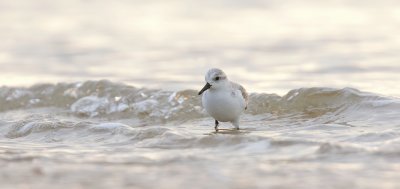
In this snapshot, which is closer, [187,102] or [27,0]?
[187,102]

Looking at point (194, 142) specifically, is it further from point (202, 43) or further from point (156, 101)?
point (202, 43)

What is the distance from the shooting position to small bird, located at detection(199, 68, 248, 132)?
8750 mm

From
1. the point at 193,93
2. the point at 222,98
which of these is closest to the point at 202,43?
the point at 193,93

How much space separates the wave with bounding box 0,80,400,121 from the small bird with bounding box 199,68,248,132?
1.05 m

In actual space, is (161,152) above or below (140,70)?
below

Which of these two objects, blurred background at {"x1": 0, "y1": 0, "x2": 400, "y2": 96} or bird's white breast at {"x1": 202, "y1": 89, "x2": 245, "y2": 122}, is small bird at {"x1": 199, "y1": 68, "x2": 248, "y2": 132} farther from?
blurred background at {"x1": 0, "y1": 0, "x2": 400, "y2": 96}

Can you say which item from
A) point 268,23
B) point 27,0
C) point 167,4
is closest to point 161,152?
point 268,23

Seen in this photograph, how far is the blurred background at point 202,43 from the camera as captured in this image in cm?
1190

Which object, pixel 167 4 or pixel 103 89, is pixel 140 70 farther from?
pixel 167 4

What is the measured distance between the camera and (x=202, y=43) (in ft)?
46.2

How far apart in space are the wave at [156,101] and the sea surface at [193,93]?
0.8 inches

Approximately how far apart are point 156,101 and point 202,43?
363 centimetres

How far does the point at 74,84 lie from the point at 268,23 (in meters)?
4.69

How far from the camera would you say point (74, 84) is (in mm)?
11828
